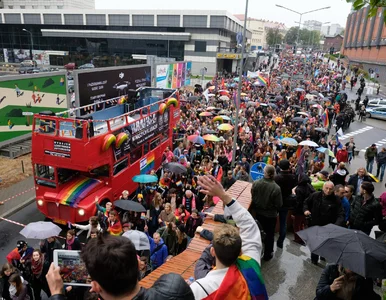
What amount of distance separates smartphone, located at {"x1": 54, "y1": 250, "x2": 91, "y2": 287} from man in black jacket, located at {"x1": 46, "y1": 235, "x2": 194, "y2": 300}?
11.1 feet

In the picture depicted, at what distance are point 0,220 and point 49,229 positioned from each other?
5.50 metres

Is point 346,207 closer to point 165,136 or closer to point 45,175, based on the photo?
point 45,175

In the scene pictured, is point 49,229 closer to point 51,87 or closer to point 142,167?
point 142,167

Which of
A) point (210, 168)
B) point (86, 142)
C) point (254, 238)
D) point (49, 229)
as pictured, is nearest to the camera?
point (254, 238)

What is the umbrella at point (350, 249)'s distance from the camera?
407cm

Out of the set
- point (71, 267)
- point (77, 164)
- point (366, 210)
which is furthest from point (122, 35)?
point (71, 267)

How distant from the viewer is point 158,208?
30.9ft

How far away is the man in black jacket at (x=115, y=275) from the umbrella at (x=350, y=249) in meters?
2.90

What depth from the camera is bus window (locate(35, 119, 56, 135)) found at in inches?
409

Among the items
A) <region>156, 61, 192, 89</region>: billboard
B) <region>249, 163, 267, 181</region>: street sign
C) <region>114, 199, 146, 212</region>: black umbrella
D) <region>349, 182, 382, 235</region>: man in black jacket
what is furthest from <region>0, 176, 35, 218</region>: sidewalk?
<region>156, 61, 192, 89</region>: billboard

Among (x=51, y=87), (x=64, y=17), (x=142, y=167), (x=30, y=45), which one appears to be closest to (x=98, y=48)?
(x=64, y=17)

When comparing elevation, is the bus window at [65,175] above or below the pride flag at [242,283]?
below

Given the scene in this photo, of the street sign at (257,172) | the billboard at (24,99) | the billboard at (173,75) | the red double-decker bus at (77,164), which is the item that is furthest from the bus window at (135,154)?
the billboard at (173,75)

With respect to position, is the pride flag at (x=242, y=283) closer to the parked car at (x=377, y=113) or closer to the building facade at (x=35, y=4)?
the parked car at (x=377, y=113)
